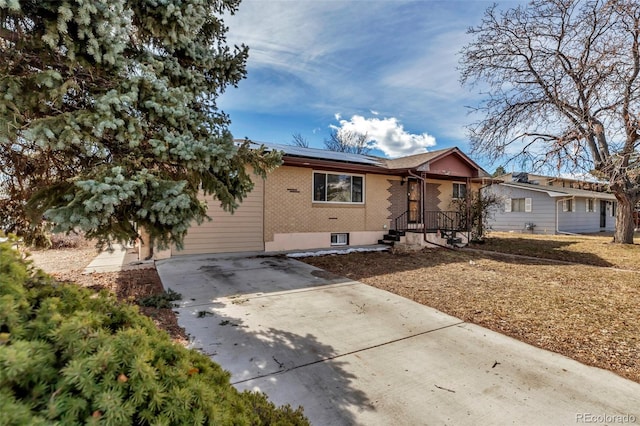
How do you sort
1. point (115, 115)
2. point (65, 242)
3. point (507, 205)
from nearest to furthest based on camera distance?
1. point (115, 115)
2. point (65, 242)
3. point (507, 205)

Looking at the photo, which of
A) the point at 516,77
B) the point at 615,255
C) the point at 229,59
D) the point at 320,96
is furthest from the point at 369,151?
the point at 229,59

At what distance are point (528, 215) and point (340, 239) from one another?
17.0 metres

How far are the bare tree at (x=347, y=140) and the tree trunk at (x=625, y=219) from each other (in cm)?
2284

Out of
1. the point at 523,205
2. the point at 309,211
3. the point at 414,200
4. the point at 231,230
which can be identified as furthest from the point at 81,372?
the point at 523,205

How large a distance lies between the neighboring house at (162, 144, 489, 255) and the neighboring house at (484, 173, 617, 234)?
7380mm

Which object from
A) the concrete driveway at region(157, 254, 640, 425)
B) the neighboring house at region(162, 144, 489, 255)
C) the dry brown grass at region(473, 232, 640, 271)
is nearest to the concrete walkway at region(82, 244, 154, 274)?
the neighboring house at region(162, 144, 489, 255)

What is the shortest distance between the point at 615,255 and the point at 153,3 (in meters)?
14.6

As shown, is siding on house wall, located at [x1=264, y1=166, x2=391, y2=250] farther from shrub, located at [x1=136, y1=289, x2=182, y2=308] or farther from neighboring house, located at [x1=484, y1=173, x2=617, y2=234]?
neighboring house, located at [x1=484, y1=173, x2=617, y2=234]

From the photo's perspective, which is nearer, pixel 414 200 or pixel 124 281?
pixel 124 281

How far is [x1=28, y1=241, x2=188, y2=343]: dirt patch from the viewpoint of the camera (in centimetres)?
435

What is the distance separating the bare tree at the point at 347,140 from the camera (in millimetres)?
33531

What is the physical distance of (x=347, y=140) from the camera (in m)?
33.6

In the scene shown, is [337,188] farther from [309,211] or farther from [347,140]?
[347,140]

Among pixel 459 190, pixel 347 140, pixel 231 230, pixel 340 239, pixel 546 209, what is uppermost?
pixel 347 140
